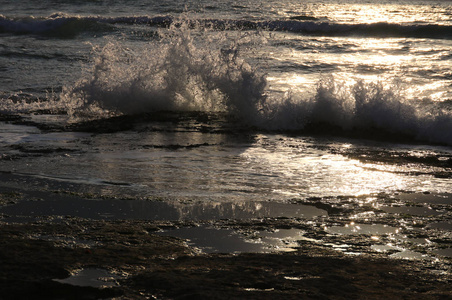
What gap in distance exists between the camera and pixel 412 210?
15.9 feet

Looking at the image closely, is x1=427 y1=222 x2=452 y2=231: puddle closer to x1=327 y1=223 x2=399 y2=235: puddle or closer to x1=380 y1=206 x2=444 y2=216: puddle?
x1=380 y1=206 x2=444 y2=216: puddle

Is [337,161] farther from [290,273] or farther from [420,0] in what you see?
[420,0]

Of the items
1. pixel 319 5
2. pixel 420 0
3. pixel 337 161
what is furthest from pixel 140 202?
pixel 420 0

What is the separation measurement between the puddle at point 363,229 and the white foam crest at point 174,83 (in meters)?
5.02

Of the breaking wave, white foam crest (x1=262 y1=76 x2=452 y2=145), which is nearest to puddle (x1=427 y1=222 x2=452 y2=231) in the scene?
white foam crest (x1=262 y1=76 x2=452 y2=145)

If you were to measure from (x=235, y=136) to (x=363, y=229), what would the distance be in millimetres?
3922

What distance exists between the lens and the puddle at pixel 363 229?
4.29 metres

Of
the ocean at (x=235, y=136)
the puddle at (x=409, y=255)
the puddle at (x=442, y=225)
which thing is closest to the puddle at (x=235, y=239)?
the ocean at (x=235, y=136)

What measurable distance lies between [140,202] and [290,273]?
5.79 feet

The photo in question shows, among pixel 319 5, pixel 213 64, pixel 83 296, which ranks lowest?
pixel 83 296

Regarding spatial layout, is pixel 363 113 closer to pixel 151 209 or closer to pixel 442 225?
pixel 442 225

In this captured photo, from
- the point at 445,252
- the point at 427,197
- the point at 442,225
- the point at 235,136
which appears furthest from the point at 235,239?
the point at 235,136

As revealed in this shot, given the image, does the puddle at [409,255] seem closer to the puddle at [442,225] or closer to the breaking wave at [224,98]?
the puddle at [442,225]

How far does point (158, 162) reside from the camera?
6.30 meters
